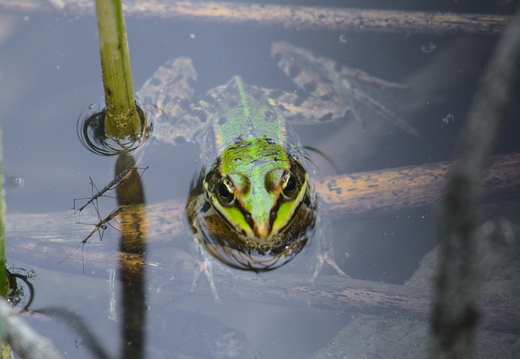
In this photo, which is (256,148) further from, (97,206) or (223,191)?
(97,206)

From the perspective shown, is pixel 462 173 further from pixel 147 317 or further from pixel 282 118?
pixel 282 118

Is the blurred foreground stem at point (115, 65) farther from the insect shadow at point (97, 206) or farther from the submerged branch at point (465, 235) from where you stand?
the submerged branch at point (465, 235)

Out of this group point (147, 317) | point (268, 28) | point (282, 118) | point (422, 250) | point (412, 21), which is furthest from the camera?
point (268, 28)

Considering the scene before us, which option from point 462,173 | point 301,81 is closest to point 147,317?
point 462,173

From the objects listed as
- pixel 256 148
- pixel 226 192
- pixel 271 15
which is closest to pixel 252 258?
pixel 226 192

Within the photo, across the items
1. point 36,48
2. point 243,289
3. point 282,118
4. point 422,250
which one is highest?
point 36,48

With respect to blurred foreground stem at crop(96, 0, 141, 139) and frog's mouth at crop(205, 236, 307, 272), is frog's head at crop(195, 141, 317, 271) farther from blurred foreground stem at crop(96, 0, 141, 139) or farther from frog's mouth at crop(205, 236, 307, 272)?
blurred foreground stem at crop(96, 0, 141, 139)

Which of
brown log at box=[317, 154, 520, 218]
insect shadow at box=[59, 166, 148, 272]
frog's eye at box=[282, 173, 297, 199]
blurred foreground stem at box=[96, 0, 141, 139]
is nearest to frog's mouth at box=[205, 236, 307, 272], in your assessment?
frog's eye at box=[282, 173, 297, 199]
